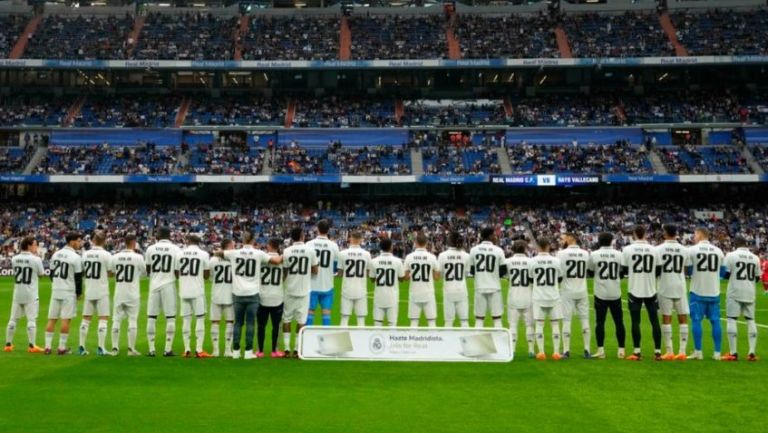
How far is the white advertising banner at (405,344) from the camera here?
13.7 meters

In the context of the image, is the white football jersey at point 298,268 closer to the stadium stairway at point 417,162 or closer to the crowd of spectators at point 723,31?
the stadium stairway at point 417,162

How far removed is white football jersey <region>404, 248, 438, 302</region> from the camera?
48.5ft

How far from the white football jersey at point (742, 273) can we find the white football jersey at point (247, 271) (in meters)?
8.79

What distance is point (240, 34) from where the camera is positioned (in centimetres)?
6506

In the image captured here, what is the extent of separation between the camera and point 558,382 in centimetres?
1220

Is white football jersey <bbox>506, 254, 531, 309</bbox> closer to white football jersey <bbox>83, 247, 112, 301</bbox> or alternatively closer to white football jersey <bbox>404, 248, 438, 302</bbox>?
white football jersey <bbox>404, 248, 438, 302</bbox>

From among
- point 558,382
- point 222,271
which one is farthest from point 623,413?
point 222,271

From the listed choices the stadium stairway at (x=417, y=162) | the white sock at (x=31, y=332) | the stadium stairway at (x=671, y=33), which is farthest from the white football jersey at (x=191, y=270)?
the stadium stairway at (x=671, y=33)

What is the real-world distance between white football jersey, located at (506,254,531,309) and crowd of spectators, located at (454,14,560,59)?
48900 mm

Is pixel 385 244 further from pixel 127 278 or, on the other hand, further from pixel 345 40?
pixel 345 40

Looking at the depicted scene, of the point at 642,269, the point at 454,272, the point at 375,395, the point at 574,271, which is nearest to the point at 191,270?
the point at 454,272

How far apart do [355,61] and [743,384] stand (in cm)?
5198

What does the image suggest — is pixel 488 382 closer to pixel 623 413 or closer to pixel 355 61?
pixel 623 413

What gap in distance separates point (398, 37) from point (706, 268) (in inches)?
2081
